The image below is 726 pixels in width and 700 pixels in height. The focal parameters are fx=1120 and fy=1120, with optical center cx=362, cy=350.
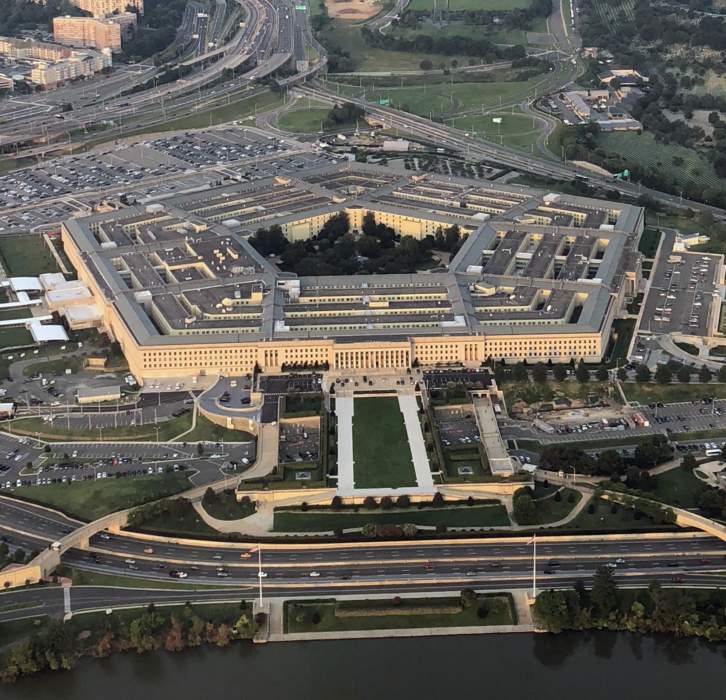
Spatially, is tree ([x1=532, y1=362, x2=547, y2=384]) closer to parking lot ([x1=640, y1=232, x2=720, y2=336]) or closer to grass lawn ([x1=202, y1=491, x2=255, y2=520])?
parking lot ([x1=640, y1=232, x2=720, y2=336])

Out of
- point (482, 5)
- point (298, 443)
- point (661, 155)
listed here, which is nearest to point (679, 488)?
point (298, 443)

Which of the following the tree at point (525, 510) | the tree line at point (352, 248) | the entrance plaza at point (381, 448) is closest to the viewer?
the tree at point (525, 510)

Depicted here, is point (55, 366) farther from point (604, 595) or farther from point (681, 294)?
point (681, 294)

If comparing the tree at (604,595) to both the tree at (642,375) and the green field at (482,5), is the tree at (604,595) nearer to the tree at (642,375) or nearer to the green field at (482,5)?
the tree at (642,375)

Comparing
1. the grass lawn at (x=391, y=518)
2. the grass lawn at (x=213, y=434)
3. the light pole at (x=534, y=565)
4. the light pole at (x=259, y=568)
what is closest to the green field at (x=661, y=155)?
the grass lawn at (x=213, y=434)

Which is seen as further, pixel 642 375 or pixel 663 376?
pixel 642 375
